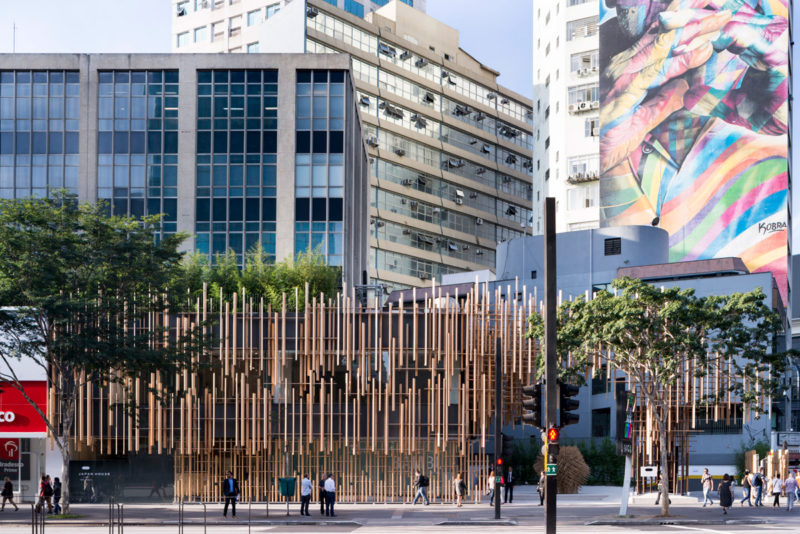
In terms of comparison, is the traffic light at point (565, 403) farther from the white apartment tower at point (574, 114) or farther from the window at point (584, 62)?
the window at point (584, 62)

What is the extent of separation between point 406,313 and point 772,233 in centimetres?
4695

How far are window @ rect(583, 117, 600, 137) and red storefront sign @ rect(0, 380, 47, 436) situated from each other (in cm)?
6065

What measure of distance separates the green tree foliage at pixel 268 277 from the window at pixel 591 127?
109ft

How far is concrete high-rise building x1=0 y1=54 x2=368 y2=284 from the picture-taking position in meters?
73.6

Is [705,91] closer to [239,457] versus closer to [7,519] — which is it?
[239,457]

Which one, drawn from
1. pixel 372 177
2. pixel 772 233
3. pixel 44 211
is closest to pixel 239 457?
pixel 44 211

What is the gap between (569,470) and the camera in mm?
52656

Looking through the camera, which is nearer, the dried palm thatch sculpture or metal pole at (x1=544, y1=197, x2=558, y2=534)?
metal pole at (x1=544, y1=197, x2=558, y2=534)

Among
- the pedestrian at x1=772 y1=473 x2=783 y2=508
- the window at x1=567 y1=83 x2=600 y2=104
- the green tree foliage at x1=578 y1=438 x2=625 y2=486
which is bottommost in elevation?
the green tree foliage at x1=578 y1=438 x2=625 y2=486

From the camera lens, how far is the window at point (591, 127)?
307 ft

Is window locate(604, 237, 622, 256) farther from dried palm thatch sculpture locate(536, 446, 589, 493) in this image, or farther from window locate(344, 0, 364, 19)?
window locate(344, 0, 364, 19)

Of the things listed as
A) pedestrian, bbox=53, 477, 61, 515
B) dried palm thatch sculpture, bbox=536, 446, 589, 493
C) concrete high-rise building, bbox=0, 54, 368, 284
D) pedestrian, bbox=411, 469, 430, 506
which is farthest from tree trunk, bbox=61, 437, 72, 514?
concrete high-rise building, bbox=0, 54, 368, 284

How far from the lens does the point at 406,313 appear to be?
44.4 m

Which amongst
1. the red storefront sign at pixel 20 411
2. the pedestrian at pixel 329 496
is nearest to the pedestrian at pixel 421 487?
the pedestrian at pixel 329 496
